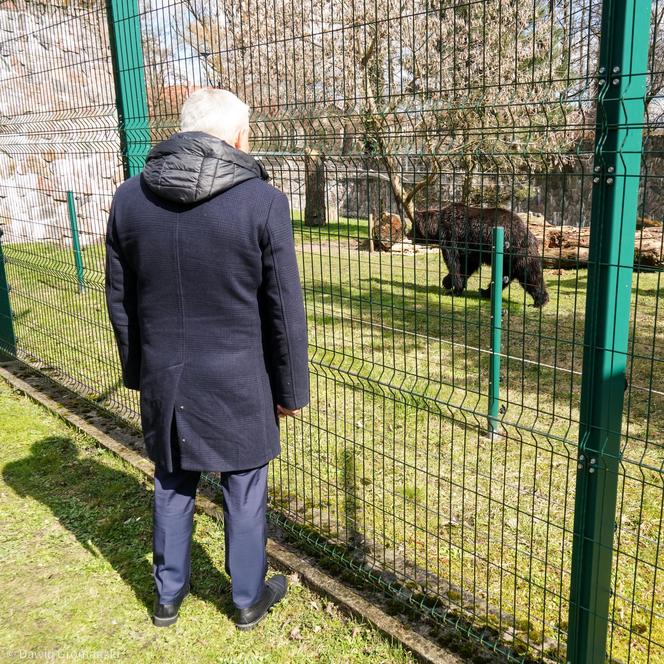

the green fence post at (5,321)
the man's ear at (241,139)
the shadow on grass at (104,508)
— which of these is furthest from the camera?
the green fence post at (5,321)

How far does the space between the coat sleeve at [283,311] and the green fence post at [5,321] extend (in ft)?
16.5

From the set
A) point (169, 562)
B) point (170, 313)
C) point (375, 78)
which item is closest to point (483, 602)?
point (169, 562)

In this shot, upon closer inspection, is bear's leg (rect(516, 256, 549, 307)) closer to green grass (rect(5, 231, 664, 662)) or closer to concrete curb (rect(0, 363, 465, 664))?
green grass (rect(5, 231, 664, 662))

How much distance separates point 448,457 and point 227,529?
2289 mm

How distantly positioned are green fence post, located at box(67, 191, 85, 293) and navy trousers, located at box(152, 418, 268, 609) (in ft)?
9.10

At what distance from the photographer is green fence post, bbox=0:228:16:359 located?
6852mm

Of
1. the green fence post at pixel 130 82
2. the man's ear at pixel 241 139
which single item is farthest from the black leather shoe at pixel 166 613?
the green fence post at pixel 130 82

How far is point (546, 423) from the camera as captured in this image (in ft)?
17.6

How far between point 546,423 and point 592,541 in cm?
309

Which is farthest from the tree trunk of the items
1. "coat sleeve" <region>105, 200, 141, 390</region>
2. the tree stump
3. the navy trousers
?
the navy trousers

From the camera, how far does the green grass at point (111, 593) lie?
3.00 meters

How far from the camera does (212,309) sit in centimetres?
265

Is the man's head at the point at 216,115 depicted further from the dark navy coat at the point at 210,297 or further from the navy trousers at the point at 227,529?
the navy trousers at the point at 227,529

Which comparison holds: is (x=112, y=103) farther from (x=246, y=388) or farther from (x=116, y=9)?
(x=246, y=388)
